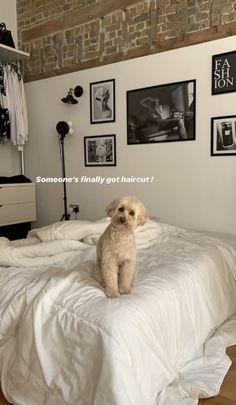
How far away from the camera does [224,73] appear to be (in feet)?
8.97

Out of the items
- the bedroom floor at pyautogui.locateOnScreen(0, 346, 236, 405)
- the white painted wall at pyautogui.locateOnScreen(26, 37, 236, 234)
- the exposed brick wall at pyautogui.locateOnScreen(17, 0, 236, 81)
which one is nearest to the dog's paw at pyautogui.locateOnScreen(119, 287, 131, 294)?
the bedroom floor at pyautogui.locateOnScreen(0, 346, 236, 405)

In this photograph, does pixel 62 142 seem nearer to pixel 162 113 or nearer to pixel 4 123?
pixel 4 123

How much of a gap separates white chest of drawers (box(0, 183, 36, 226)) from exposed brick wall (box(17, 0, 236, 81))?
142 centimetres

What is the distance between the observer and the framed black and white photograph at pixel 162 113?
2941 millimetres

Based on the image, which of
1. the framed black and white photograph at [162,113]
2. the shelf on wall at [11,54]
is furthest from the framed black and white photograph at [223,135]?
the shelf on wall at [11,54]

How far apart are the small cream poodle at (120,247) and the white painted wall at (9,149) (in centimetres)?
294

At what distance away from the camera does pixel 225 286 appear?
217 centimetres

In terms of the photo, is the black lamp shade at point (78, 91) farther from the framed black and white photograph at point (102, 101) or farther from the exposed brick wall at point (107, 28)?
the exposed brick wall at point (107, 28)

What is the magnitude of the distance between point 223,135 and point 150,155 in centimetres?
72

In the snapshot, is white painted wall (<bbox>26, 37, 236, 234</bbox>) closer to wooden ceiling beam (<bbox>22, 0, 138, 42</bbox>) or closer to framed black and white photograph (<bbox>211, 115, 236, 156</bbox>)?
framed black and white photograph (<bbox>211, 115, 236, 156</bbox>)

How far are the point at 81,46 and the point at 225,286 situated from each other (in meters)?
2.93

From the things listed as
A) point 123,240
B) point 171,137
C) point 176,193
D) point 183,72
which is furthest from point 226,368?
point 183,72

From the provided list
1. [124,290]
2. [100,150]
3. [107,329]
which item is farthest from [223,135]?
[107,329]

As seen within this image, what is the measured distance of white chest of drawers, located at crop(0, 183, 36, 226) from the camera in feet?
11.4
